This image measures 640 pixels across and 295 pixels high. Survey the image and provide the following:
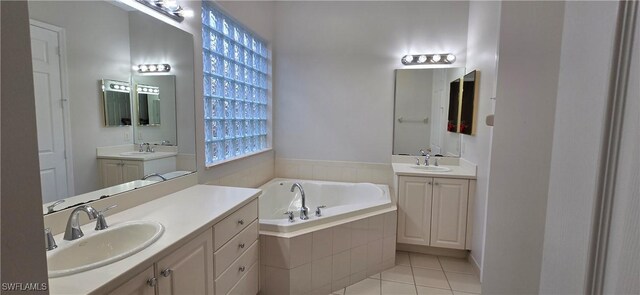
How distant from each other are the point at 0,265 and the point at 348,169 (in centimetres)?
315

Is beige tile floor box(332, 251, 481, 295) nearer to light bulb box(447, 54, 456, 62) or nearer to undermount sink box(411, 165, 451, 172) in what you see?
undermount sink box(411, 165, 451, 172)

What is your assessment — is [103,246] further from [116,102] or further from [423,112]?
[423,112]

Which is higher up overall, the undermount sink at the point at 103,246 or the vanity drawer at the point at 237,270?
the undermount sink at the point at 103,246

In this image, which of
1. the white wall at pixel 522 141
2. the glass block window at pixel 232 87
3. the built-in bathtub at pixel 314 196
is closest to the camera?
the white wall at pixel 522 141

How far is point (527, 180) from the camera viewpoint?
53 centimetres

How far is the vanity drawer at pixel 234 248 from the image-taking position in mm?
1498

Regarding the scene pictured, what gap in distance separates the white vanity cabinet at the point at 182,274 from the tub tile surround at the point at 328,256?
65 cm

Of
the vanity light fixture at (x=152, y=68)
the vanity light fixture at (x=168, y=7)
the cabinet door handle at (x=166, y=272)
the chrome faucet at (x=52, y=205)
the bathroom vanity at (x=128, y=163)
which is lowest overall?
the cabinet door handle at (x=166, y=272)

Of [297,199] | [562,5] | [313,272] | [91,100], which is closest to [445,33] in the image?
[297,199]

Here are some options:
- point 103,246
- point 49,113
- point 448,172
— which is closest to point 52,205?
point 103,246

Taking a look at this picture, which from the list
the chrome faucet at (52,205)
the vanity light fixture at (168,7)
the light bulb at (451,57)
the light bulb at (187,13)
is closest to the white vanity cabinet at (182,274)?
the chrome faucet at (52,205)

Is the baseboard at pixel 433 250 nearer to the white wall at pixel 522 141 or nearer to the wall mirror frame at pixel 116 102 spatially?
the white wall at pixel 522 141

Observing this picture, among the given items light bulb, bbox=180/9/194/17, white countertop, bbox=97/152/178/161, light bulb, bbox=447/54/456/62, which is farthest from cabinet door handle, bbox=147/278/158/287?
light bulb, bbox=447/54/456/62

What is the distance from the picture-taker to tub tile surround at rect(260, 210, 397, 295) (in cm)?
203
